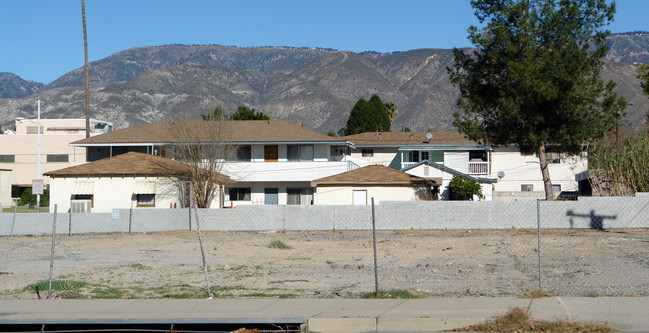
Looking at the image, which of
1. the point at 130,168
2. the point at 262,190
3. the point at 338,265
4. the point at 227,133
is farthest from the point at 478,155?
the point at 338,265

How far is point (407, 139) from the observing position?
6519 cm

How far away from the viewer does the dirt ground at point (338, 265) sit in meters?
16.4

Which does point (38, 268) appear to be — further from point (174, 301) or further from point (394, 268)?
point (394, 268)

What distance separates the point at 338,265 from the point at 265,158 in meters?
31.9

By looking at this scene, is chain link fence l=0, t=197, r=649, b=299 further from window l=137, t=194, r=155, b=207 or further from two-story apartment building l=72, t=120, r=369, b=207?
two-story apartment building l=72, t=120, r=369, b=207

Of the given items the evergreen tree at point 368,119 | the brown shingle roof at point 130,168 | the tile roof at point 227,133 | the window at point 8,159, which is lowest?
the brown shingle roof at point 130,168

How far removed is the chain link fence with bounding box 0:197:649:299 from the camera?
16.7 m

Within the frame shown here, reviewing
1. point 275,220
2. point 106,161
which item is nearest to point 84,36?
point 106,161

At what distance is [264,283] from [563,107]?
864 inches

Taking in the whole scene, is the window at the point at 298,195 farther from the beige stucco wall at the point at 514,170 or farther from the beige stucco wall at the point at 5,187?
the beige stucco wall at the point at 5,187

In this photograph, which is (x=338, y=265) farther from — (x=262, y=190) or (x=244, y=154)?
(x=244, y=154)

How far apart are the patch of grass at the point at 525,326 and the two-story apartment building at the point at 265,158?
39862 millimetres

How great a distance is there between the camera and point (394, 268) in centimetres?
2014

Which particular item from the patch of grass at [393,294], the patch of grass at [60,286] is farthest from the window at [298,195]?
the patch of grass at [393,294]
